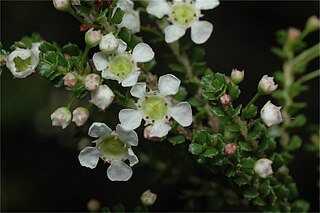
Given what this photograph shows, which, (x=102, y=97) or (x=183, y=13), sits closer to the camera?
(x=102, y=97)

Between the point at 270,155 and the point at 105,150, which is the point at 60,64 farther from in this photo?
the point at 270,155

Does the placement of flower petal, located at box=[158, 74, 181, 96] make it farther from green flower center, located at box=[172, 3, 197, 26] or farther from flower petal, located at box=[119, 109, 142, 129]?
green flower center, located at box=[172, 3, 197, 26]

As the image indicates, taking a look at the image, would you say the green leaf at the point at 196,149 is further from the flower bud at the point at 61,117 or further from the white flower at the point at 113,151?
the flower bud at the point at 61,117

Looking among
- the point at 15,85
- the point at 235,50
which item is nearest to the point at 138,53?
the point at 15,85

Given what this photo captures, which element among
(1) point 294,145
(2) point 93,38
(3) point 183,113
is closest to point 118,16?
(2) point 93,38

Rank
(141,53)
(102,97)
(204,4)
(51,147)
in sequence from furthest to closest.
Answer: (51,147) < (204,4) < (141,53) < (102,97)

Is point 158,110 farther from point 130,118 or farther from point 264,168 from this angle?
point 264,168
